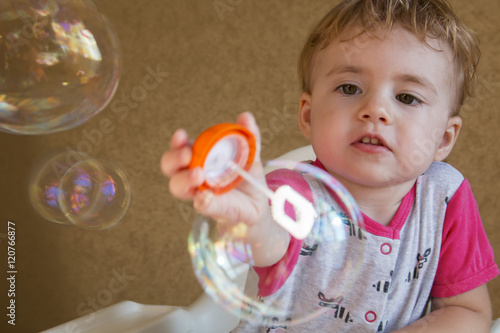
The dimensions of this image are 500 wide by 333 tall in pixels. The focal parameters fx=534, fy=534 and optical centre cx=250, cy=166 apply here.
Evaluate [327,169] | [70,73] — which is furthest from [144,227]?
[327,169]

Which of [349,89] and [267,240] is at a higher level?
[349,89]

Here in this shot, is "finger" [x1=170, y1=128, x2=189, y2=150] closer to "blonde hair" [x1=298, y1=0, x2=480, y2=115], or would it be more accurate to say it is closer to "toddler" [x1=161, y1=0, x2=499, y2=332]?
"toddler" [x1=161, y1=0, x2=499, y2=332]

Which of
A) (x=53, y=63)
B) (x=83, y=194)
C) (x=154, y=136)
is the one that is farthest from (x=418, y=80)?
(x=154, y=136)

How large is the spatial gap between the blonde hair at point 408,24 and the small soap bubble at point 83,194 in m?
0.47

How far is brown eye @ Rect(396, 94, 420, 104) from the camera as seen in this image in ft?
2.37

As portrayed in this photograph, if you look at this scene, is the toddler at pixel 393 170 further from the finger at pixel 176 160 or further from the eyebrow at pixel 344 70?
the finger at pixel 176 160

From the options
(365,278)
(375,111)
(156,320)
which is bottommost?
(156,320)

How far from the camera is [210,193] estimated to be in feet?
1.59

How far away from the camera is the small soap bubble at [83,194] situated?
1051 millimetres

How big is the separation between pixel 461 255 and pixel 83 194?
0.69 meters

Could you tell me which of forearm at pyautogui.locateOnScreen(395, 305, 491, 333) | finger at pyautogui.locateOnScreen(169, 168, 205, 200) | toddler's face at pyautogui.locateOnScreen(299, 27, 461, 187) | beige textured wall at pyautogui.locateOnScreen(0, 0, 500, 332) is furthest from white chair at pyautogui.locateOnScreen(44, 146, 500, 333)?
beige textured wall at pyautogui.locateOnScreen(0, 0, 500, 332)

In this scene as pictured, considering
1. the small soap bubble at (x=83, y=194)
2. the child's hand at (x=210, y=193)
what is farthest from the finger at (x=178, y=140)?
the small soap bubble at (x=83, y=194)

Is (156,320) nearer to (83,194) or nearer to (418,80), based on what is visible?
(83,194)

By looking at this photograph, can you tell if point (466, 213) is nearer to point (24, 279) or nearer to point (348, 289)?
point (348, 289)
